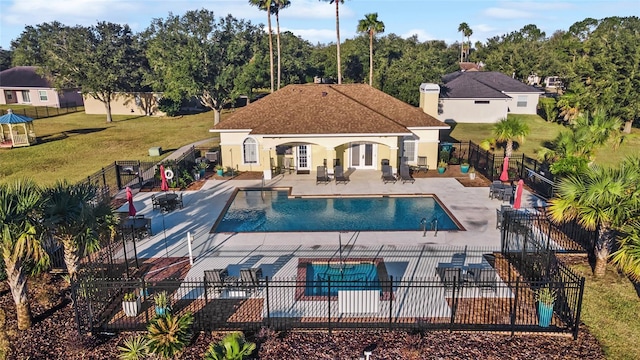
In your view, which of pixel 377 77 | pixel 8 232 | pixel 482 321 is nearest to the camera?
pixel 8 232

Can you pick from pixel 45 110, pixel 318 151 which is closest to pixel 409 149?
pixel 318 151

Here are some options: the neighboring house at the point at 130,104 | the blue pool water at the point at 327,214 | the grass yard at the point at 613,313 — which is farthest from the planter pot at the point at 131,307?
the neighboring house at the point at 130,104

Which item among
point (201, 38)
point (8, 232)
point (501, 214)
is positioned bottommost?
point (501, 214)

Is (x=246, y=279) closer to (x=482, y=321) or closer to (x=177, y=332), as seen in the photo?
(x=177, y=332)

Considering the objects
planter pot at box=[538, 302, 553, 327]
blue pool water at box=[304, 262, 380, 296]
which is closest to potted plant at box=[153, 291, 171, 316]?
blue pool water at box=[304, 262, 380, 296]

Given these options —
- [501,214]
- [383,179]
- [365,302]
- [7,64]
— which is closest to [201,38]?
[383,179]

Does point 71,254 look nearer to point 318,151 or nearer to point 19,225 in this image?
point 19,225

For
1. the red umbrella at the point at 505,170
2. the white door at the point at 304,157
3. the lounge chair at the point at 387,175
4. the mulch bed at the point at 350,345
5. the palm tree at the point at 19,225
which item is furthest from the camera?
the white door at the point at 304,157

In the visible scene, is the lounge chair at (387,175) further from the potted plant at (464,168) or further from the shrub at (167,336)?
the shrub at (167,336)
